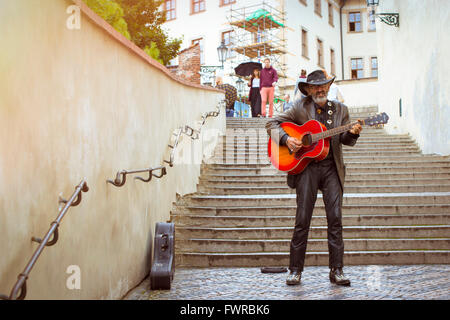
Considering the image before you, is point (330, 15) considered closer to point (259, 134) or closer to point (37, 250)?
point (259, 134)

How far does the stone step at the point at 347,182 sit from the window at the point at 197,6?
84.0ft

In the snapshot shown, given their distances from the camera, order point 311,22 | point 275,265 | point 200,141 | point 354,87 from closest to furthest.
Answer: point 275,265 < point 200,141 < point 354,87 < point 311,22

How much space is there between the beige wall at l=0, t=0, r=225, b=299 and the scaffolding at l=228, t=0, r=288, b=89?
22.7 meters

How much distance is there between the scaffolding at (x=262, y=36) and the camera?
2830 cm

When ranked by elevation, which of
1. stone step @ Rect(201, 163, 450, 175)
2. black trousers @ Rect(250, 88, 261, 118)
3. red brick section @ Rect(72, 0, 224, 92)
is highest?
black trousers @ Rect(250, 88, 261, 118)

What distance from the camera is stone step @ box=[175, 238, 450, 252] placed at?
6.32m

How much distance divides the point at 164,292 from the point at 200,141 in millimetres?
5547

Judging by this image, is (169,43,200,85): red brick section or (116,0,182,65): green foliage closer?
(169,43,200,85): red brick section

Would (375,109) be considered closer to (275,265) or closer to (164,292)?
(275,265)

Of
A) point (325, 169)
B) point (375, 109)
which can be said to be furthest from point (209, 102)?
point (375, 109)

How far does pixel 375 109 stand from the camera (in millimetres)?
21672

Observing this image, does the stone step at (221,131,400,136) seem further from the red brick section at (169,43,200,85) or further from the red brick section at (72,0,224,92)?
the red brick section at (72,0,224,92)

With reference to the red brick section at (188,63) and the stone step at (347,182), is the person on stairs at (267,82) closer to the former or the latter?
the red brick section at (188,63)

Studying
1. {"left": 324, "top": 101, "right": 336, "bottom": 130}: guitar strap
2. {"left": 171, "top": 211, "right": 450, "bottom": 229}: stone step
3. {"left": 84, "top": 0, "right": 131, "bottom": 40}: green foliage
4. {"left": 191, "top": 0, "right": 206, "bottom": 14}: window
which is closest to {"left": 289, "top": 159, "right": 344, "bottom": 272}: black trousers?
{"left": 324, "top": 101, "right": 336, "bottom": 130}: guitar strap
